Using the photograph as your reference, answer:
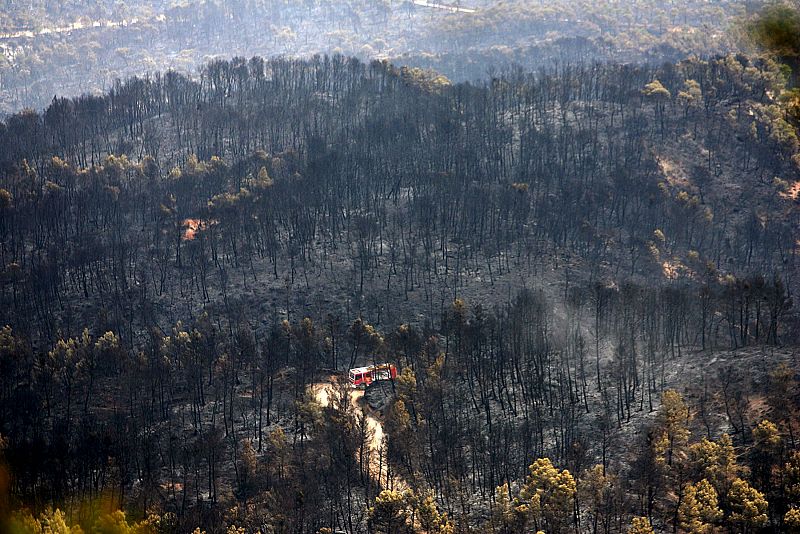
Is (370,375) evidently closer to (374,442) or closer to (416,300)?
(374,442)

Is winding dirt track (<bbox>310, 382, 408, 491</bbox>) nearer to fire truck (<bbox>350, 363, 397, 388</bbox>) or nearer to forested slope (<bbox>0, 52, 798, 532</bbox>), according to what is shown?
fire truck (<bbox>350, 363, 397, 388</bbox>)

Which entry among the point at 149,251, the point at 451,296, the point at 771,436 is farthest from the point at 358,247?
the point at 771,436

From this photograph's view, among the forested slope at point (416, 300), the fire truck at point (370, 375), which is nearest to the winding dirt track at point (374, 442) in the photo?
the fire truck at point (370, 375)

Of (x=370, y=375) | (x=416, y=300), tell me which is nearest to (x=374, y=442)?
(x=370, y=375)

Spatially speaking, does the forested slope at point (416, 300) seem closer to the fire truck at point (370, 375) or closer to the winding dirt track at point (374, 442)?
the winding dirt track at point (374, 442)

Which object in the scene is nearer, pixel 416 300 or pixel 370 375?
pixel 370 375

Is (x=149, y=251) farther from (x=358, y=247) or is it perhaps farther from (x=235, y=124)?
(x=235, y=124)

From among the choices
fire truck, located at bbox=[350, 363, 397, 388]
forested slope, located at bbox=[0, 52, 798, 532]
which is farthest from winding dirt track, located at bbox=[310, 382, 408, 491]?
forested slope, located at bbox=[0, 52, 798, 532]
